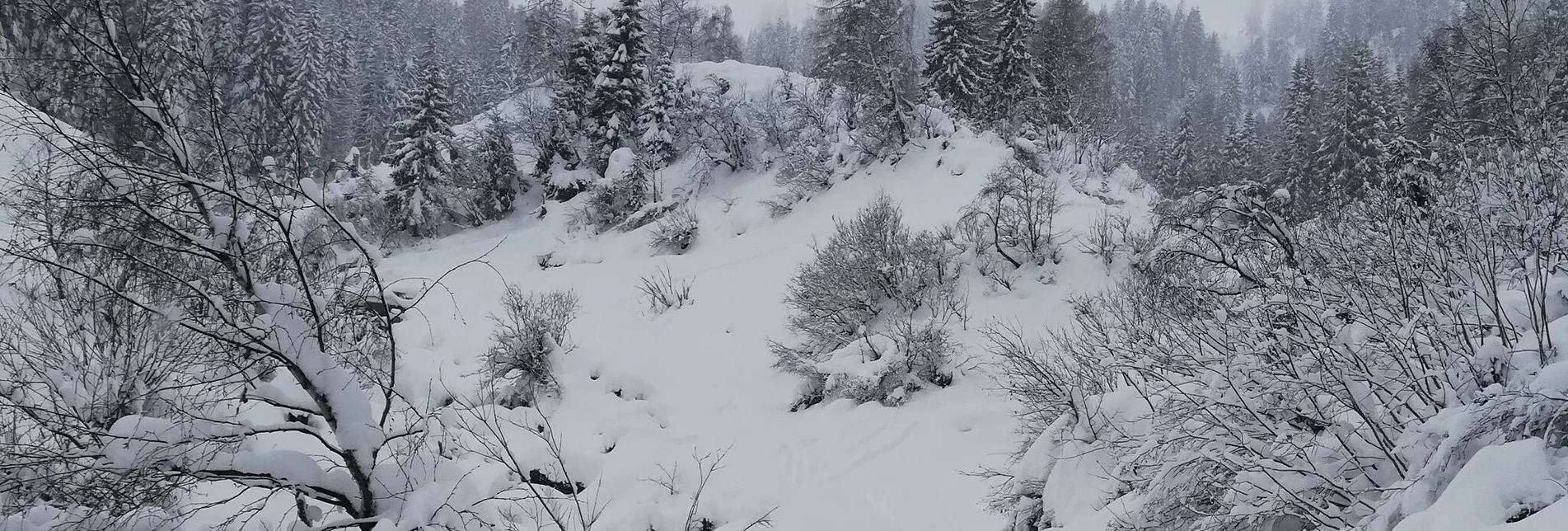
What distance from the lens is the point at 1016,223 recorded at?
615 inches

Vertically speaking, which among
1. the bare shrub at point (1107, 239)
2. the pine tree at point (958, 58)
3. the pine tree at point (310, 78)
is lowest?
the bare shrub at point (1107, 239)

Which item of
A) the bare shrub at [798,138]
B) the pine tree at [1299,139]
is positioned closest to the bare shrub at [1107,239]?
the bare shrub at [798,138]

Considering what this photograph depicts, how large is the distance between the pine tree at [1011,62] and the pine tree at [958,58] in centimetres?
63

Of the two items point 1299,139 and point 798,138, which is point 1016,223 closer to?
point 798,138

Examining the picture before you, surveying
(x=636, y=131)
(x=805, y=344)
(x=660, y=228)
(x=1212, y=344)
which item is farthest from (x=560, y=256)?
(x=1212, y=344)

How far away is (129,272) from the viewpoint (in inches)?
199

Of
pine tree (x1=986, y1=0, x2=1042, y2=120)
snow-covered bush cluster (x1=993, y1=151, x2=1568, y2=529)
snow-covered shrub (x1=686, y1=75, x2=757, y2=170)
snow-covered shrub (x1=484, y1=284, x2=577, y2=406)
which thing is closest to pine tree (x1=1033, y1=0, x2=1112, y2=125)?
pine tree (x1=986, y1=0, x2=1042, y2=120)

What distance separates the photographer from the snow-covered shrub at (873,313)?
12.2m

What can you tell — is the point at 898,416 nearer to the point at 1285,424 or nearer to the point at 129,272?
the point at 1285,424

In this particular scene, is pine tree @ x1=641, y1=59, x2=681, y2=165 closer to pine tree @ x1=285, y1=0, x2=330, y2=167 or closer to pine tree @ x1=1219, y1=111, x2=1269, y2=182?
pine tree @ x1=285, y1=0, x2=330, y2=167

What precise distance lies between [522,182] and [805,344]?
2155 centimetres

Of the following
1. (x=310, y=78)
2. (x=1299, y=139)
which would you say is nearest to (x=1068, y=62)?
(x=1299, y=139)

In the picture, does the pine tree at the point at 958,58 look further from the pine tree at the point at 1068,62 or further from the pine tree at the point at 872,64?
the pine tree at the point at 1068,62

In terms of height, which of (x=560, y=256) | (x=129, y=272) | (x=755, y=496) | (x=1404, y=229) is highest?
(x=129, y=272)
